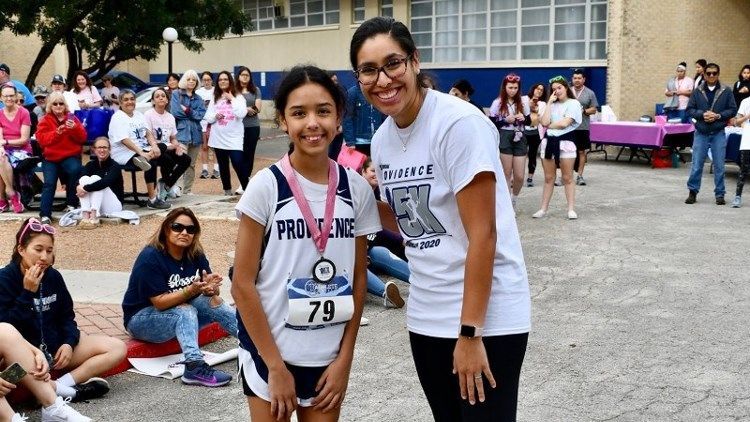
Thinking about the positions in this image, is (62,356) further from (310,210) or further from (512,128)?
(512,128)

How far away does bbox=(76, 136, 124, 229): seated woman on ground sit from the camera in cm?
1049

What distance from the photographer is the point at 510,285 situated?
262cm

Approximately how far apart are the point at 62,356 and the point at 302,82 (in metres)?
3.05

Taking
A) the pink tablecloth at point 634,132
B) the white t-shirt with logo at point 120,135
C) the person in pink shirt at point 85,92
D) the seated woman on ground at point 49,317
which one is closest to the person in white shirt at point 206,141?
the person in pink shirt at point 85,92

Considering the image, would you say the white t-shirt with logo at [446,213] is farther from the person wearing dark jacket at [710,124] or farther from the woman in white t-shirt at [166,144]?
the person wearing dark jacket at [710,124]

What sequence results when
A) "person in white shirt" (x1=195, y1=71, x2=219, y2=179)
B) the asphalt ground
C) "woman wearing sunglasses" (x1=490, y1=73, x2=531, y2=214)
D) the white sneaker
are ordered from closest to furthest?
the white sneaker < the asphalt ground < "woman wearing sunglasses" (x1=490, y1=73, x2=531, y2=214) < "person in white shirt" (x1=195, y1=71, x2=219, y2=179)

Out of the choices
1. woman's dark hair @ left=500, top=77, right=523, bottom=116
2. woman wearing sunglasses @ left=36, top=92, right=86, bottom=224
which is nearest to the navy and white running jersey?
woman wearing sunglasses @ left=36, top=92, right=86, bottom=224

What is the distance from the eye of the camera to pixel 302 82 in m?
2.73

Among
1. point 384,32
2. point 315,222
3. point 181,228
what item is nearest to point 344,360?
point 315,222

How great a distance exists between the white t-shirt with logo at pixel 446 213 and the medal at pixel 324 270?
254 millimetres

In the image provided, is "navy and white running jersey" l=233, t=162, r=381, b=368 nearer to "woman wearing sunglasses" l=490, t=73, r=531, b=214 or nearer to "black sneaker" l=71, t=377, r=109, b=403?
"black sneaker" l=71, t=377, r=109, b=403

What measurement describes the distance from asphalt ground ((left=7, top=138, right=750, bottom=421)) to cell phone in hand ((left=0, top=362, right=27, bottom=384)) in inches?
24.6

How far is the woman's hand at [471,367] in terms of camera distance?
253 cm

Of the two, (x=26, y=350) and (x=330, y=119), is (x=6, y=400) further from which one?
(x=330, y=119)
